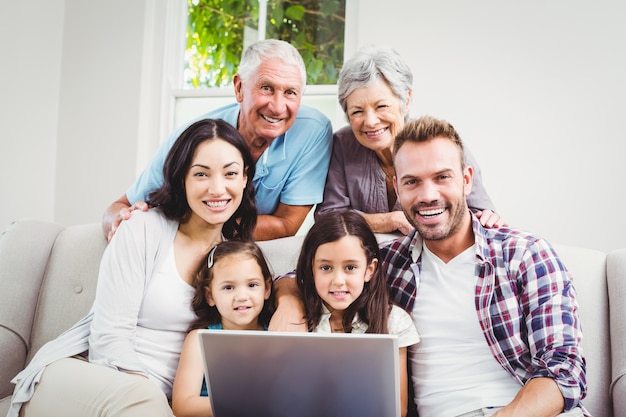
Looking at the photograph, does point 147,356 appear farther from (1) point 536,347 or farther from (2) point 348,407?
(1) point 536,347

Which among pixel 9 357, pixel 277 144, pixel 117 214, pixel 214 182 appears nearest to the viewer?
pixel 214 182

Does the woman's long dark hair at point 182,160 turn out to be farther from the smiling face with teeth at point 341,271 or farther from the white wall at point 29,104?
the white wall at point 29,104

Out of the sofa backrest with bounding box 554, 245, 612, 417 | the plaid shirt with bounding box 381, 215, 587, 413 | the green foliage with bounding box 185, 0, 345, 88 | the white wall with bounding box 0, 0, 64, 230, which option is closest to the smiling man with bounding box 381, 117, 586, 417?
the plaid shirt with bounding box 381, 215, 587, 413

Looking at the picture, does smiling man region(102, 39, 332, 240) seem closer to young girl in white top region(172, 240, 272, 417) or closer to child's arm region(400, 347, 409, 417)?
young girl in white top region(172, 240, 272, 417)

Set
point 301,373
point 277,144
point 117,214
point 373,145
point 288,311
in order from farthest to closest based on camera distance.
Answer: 1. point 277,144
2. point 373,145
3. point 117,214
4. point 288,311
5. point 301,373

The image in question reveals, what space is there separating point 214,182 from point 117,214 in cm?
46

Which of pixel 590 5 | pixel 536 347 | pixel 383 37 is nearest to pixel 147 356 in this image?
pixel 536 347

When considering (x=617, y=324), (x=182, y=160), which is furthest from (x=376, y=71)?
(x=617, y=324)

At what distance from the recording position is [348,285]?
5.28 ft

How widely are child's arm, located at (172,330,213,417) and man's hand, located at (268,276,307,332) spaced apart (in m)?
0.22

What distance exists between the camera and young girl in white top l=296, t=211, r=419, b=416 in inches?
63.3

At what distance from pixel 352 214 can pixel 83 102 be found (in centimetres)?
216

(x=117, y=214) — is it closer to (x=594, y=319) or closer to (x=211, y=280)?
(x=211, y=280)

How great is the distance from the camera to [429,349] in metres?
1.63
